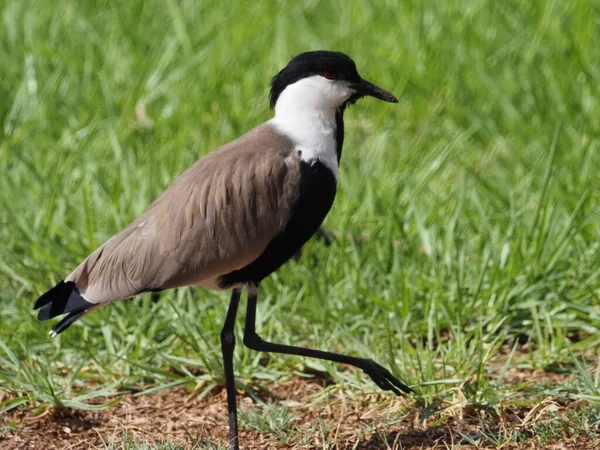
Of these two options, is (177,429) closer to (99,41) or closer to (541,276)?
(541,276)

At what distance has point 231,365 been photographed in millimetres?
3752

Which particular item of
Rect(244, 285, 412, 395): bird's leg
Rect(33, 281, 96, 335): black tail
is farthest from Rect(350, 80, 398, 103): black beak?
Rect(33, 281, 96, 335): black tail

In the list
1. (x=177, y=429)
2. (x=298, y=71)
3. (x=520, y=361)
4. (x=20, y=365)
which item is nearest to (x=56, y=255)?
(x=20, y=365)

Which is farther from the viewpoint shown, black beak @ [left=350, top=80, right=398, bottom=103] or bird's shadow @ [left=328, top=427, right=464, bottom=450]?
black beak @ [left=350, top=80, right=398, bottom=103]

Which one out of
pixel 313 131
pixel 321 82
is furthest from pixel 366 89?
pixel 313 131

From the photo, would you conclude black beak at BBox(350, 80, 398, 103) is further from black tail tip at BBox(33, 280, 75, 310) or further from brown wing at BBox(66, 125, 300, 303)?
black tail tip at BBox(33, 280, 75, 310)

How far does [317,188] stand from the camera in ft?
11.9

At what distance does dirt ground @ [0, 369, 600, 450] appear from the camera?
142 inches

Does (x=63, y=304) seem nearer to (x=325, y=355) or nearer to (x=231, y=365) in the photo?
(x=231, y=365)

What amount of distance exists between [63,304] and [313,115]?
1026mm

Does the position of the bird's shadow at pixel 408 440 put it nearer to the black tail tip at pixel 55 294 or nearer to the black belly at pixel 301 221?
the black belly at pixel 301 221

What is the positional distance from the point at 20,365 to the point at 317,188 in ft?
4.01

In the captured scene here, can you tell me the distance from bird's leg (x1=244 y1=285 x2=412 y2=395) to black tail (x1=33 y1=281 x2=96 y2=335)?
55 cm

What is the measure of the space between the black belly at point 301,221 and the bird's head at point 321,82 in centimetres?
27
